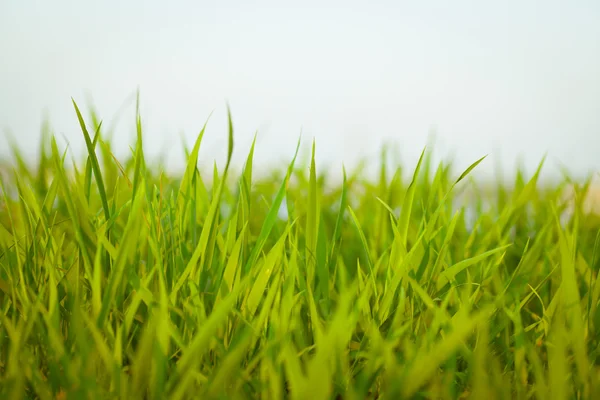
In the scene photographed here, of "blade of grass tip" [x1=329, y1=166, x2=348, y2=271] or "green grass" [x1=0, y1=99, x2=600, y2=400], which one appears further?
"blade of grass tip" [x1=329, y1=166, x2=348, y2=271]

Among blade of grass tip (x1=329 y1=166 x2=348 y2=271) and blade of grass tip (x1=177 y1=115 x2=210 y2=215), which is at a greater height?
blade of grass tip (x1=177 y1=115 x2=210 y2=215)

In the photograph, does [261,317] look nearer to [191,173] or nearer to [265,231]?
[265,231]

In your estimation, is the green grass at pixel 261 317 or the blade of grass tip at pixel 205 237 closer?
the green grass at pixel 261 317

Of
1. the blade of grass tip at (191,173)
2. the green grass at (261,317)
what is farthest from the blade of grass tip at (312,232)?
the blade of grass tip at (191,173)

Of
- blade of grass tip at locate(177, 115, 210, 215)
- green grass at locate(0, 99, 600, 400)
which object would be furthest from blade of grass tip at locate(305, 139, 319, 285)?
blade of grass tip at locate(177, 115, 210, 215)

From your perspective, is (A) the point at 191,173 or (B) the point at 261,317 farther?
(A) the point at 191,173

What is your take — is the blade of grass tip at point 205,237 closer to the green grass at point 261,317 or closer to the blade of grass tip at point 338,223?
the green grass at point 261,317

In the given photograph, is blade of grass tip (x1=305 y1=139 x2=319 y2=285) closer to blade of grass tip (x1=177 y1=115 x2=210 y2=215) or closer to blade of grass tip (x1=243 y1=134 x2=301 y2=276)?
blade of grass tip (x1=243 y1=134 x2=301 y2=276)

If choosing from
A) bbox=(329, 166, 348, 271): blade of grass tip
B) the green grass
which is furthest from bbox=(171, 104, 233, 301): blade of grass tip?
bbox=(329, 166, 348, 271): blade of grass tip

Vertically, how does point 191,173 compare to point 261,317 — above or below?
above

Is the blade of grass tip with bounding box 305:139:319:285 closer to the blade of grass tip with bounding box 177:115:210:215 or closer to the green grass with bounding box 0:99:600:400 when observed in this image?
the green grass with bounding box 0:99:600:400

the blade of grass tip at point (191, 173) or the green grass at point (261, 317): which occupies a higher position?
the blade of grass tip at point (191, 173)

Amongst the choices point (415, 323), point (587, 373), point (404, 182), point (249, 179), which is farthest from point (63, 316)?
point (404, 182)

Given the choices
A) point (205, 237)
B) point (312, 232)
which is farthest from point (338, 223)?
point (205, 237)
